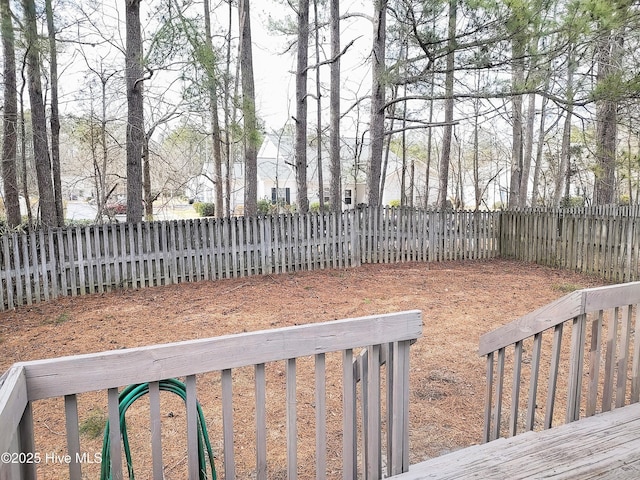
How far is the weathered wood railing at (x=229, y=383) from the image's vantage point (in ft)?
3.70

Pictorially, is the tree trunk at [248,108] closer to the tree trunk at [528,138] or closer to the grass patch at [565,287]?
the grass patch at [565,287]

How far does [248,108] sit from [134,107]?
200 centimetres

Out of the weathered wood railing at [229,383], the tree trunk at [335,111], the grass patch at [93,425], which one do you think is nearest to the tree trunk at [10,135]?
the grass patch at [93,425]

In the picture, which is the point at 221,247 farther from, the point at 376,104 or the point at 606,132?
the point at 606,132

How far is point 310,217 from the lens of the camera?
330 inches

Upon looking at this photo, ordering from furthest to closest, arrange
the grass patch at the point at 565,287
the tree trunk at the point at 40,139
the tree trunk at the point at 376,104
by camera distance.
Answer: the tree trunk at the point at 376,104 → the tree trunk at the point at 40,139 → the grass patch at the point at 565,287

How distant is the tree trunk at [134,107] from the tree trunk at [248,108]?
73.6 inches

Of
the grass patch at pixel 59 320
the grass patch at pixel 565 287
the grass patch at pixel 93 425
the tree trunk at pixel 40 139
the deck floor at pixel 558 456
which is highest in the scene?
the tree trunk at pixel 40 139

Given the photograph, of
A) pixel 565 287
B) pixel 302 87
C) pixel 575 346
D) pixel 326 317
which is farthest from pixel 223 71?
pixel 575 346

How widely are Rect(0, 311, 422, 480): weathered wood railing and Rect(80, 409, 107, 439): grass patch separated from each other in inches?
64.1

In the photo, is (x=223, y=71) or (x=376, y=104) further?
(x=376, y=104)

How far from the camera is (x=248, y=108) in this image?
8242 millimetres

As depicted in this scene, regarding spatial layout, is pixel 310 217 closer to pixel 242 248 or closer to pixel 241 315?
pixel 242 248

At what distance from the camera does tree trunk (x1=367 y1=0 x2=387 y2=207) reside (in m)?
9.18
